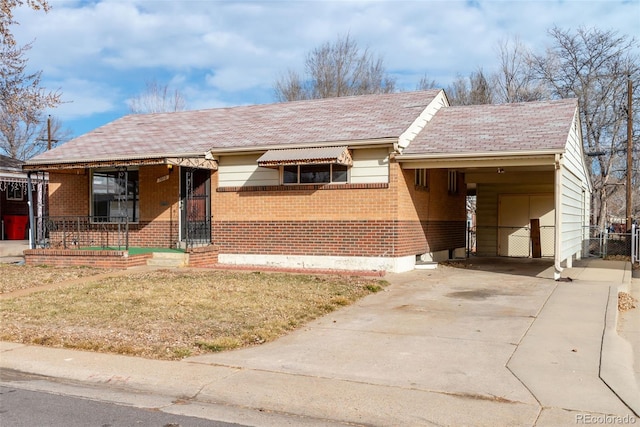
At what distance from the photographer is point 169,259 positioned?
48.8 feet

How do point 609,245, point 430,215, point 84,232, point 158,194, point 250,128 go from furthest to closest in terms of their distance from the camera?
point 609,245 < point 84,232 < point 250,128 < point 430,215 < point 158,194

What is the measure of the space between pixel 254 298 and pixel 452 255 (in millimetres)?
10463

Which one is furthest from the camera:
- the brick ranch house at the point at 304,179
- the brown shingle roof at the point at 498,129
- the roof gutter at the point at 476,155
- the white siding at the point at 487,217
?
the white siding at the point at 487,217

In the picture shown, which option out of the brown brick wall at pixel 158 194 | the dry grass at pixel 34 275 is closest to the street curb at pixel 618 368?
the dry grass at pixel 34 275

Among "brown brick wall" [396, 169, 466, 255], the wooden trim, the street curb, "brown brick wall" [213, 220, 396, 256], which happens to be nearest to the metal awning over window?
the wooden trim

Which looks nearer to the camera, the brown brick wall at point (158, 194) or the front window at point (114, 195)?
the brown brick wall at point (158, 194)

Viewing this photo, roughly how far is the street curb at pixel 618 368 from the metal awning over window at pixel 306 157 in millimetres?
6820

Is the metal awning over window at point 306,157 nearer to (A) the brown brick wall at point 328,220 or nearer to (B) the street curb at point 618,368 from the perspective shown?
(A) the brown brick wall at point 328,220

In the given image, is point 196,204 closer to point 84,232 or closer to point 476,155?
point 84,232

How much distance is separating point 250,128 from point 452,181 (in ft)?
22.4

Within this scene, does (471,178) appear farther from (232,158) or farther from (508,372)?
(508,372)

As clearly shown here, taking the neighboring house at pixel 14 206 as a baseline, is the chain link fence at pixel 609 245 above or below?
below

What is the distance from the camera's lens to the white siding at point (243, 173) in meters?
15.2

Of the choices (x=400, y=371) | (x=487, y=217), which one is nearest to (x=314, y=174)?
(x=400, y=371)
